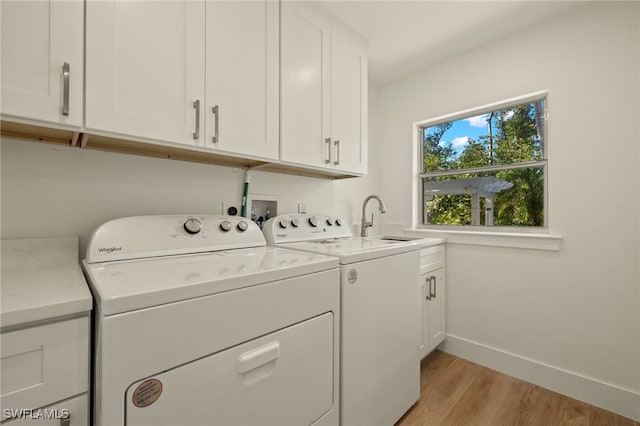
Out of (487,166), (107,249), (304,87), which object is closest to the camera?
(107,249)

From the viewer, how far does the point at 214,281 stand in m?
0.76

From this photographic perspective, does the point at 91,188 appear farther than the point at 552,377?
No

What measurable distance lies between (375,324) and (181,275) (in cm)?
89

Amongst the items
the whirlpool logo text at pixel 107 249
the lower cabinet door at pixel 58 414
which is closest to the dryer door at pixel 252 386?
the lower cabinet door at pixel 58 414

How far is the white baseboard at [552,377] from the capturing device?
1.55m

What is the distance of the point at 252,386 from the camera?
0.84 metres

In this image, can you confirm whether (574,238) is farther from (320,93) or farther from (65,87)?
(65,87)

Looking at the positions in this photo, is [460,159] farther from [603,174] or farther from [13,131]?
Answer: [13,131]

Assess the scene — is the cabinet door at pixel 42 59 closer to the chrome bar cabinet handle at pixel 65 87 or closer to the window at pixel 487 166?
the chrome bar cabinet handle at pixel 65 87

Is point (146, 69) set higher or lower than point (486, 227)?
higher

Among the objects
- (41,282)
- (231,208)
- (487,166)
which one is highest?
(487,166)

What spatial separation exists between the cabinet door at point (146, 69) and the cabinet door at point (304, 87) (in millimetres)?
448

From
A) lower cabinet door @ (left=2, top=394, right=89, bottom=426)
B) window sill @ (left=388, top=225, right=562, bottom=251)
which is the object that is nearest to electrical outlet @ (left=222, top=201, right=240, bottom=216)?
lower cabinet door @ (left=2, top=394, right=89, bottom=426)

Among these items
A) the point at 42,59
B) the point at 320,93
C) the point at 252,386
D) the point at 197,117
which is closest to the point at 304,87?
the point at 320,93
